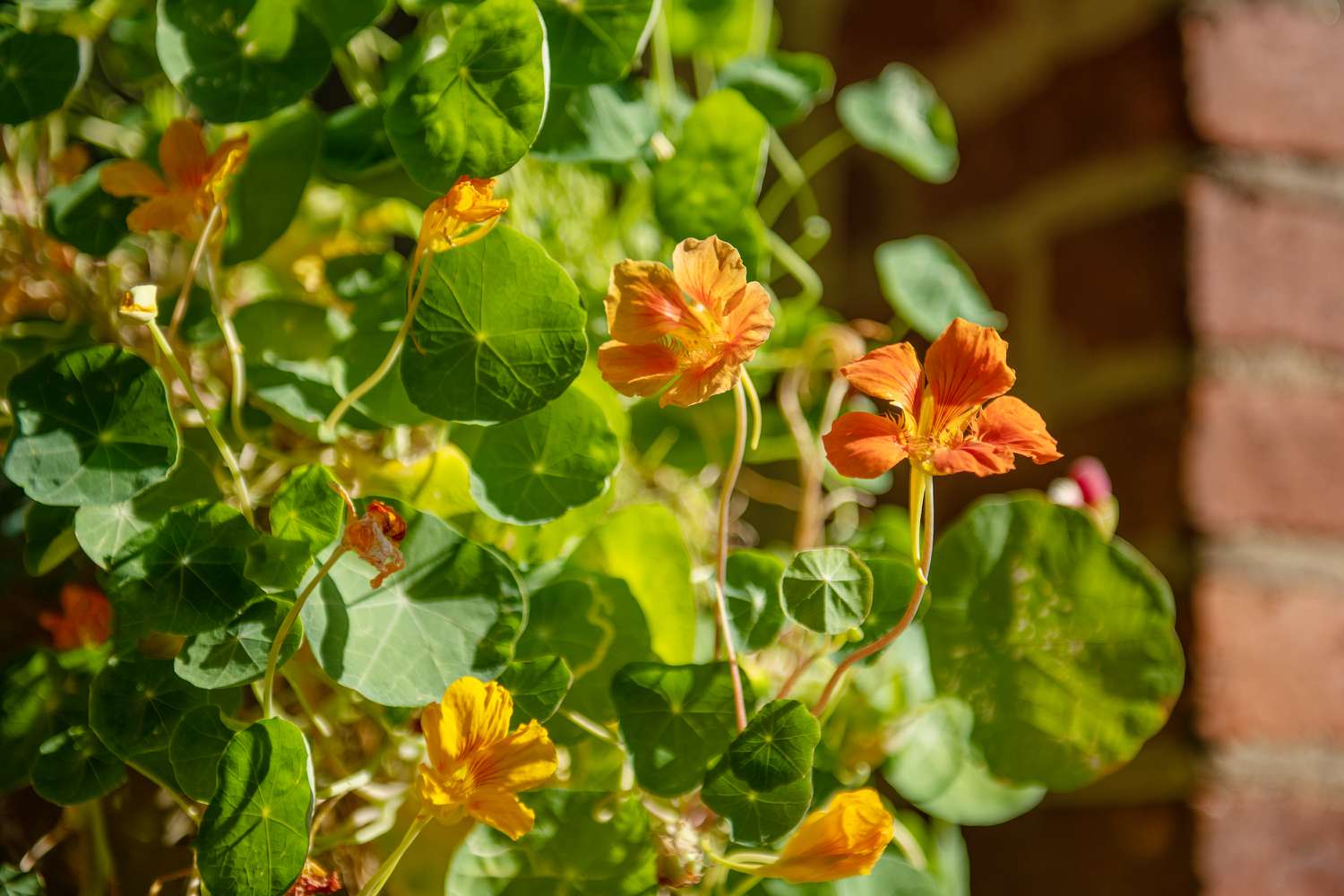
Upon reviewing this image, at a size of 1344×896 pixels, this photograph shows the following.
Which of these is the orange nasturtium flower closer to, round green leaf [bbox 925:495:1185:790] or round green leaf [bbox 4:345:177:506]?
round green leaf [bbox 4:345:177:506]

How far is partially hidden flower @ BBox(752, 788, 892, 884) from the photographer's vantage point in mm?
229

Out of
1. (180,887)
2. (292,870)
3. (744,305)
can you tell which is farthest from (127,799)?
(744,305)

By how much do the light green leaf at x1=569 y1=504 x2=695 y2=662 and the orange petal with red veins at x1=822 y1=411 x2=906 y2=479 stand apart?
0.30 ft

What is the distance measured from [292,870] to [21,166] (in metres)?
0.29

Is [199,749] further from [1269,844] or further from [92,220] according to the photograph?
[1269,844]

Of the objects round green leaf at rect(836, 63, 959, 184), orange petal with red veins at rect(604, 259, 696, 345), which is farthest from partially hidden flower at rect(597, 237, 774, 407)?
round green leaf at rect(836, 63, 959, 184)

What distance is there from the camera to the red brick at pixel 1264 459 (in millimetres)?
529

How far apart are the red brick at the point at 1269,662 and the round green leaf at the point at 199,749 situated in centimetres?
43

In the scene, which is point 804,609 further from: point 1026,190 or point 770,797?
point 1026,190

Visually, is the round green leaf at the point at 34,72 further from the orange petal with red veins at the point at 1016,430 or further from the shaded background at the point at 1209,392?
the shaded background at the point at 1209,392

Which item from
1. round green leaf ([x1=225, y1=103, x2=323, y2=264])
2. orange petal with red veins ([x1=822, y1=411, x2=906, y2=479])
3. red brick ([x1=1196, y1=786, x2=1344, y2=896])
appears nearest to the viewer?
orange petal with red veins ([x1=822, y1=411, x2=906, y2=479])

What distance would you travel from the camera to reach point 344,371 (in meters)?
0.29

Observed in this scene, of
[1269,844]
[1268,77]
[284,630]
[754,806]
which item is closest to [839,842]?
[754,806]

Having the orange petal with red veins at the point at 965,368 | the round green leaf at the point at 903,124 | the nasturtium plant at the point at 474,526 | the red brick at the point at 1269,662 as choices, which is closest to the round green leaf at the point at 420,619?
the nasturtium plant at the point at 474,526
